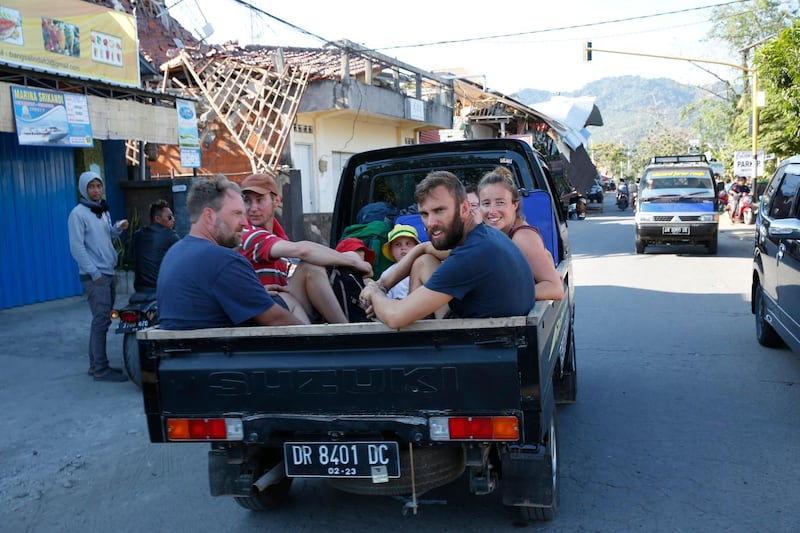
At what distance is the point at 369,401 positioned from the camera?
308 centimetres

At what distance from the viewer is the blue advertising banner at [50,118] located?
916 centimetres

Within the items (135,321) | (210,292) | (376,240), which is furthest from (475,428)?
(135,321)

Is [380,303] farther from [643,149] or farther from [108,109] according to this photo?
[643,149]

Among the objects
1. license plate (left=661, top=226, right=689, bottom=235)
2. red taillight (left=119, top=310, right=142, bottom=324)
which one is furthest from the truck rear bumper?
red taillight (left=119, top=310, right=142, bottom=324)

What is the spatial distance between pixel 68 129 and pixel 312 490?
7.67m

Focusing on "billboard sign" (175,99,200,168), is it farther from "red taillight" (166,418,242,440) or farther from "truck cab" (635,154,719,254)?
"truck cab" (635,154,719,254)

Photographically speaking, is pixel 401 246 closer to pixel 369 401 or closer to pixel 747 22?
pixel 369 401

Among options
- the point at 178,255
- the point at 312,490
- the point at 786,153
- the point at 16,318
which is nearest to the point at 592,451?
the point at 312,490

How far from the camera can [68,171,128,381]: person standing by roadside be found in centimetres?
670

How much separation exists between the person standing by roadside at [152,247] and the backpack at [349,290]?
2946 millimetres

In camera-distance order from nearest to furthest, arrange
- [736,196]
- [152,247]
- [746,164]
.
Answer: [152,247] → [746,164] → [736,196]

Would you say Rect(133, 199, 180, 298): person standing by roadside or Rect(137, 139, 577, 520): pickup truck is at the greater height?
Rect(133, 199, 180, 298): person standing by roadside

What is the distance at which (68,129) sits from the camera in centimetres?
984

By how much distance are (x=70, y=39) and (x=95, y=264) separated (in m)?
5.28
